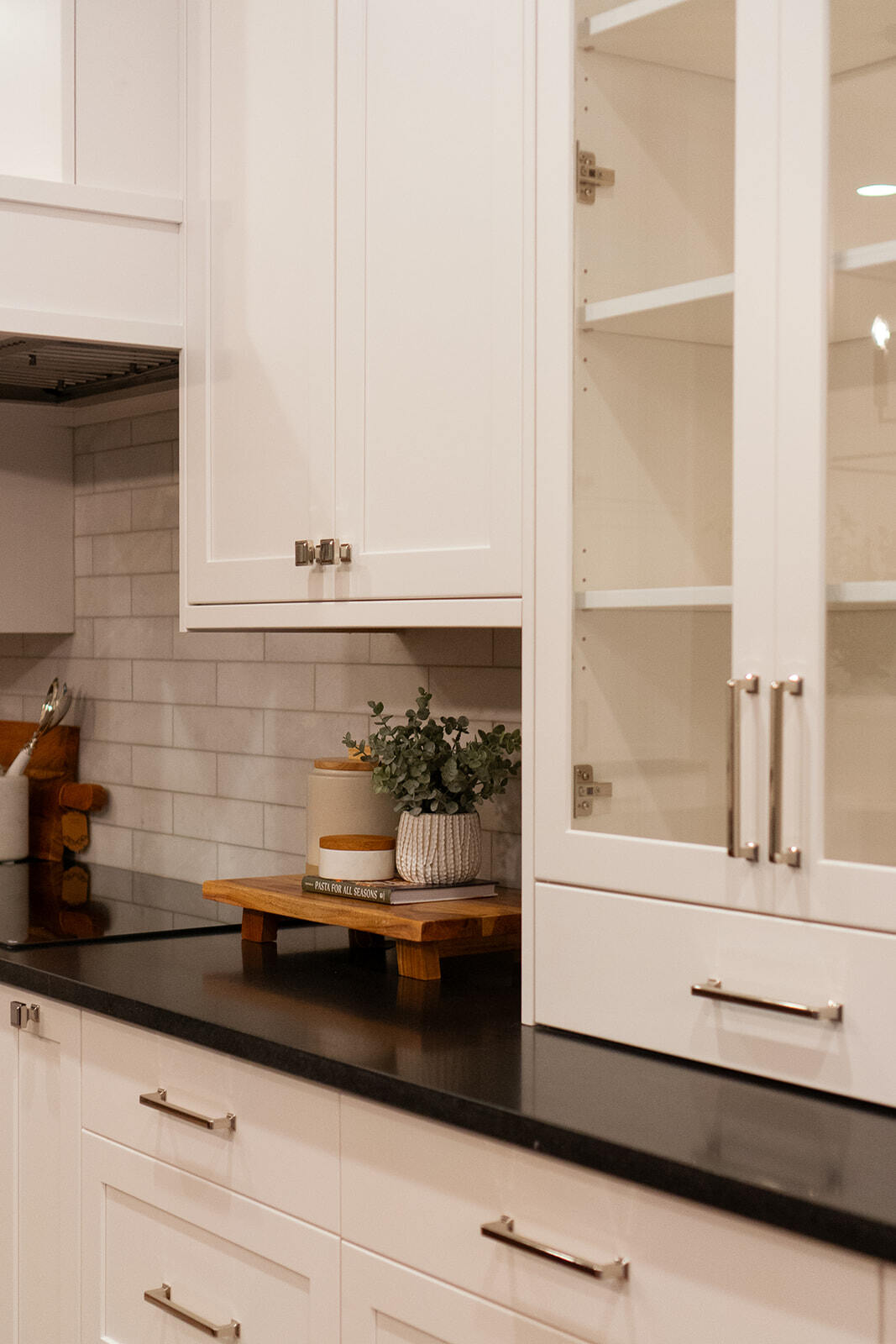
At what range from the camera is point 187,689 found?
326cm

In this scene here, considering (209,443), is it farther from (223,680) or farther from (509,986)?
(509,986)

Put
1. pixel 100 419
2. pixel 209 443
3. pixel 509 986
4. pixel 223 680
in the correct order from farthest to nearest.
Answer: pixel 100 419
pixel 223 680
pixel 209 443
pixel 509 986

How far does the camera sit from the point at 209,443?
2.48 meters

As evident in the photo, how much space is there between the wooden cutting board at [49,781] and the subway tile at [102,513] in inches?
18.3

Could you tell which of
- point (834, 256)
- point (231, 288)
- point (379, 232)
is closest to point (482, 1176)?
point (834, 256)

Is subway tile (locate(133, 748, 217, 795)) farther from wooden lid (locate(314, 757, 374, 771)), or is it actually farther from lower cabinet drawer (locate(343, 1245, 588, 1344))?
lower cabinet drawer (locate(343, 1245, 588, 1344))

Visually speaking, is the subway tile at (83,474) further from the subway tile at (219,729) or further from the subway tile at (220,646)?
the subway tile at (219,729)

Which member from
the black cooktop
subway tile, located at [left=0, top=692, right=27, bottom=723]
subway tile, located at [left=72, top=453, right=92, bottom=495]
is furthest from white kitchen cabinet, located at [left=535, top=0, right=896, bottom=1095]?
subway tile, located at [left=0, top=692, right=27, bottom=723]

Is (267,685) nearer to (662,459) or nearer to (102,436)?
(102,436)

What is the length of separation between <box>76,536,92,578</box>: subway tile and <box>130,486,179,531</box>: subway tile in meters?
0.20

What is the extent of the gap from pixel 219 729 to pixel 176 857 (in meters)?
0.32

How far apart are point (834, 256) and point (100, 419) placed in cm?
227

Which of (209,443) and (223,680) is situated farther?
(223,680)

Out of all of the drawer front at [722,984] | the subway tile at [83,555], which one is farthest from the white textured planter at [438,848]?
the subway tile at [83,555]
